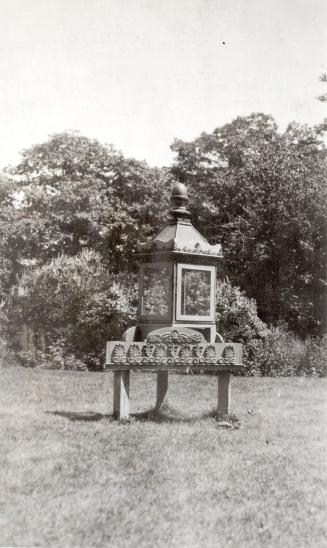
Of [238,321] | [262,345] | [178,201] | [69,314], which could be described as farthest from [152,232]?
[178,201]

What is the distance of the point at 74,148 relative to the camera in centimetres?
2177

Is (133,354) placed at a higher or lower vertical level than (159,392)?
higher

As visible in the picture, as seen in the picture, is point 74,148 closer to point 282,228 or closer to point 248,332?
point 282,228

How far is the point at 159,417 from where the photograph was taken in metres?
8.03

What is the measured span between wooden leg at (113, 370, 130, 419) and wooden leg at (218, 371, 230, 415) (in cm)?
132

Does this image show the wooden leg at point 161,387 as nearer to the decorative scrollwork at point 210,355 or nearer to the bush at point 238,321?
the decorative scrollwork at point 210,355

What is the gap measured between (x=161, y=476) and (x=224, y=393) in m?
2.77

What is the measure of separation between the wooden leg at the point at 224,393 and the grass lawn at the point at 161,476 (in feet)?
0.92

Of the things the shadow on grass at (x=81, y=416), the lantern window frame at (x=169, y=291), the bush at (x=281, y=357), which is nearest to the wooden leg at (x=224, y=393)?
the lantern window frame at (x=169, y=291)

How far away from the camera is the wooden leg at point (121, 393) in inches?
295

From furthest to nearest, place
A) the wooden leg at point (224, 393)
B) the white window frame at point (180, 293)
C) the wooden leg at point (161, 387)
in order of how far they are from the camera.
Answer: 1. the wooden leg at point (161, 387)
2. the wooden leg at point (224, 393)
3. the white window frame at point (180, 293)

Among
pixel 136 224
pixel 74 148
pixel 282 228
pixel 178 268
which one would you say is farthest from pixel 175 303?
pixel 74 148

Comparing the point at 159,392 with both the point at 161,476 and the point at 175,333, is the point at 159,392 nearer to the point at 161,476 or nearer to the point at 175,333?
the point at 175,333

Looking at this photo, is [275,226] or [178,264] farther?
[275,226]
